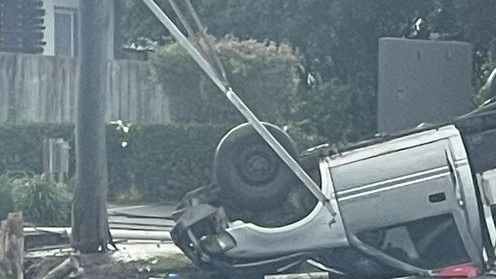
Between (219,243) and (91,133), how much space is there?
1861 millimetres

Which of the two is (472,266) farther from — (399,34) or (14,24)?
(14,24)

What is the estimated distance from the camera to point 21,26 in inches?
1033

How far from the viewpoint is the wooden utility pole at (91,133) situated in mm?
12266

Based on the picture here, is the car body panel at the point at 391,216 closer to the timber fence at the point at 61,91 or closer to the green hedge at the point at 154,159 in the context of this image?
the green hedge at the point at 154,159

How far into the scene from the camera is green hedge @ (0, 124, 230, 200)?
19.6 metres

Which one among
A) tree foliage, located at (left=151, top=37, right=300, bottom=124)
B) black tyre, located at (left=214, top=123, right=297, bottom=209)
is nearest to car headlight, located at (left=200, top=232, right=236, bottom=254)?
black tyre, located at (left=214, top=123, right=297, bottom=209)

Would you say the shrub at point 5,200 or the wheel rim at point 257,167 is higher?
the wheel rim at point 257,167

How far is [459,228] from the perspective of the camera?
11062 mm

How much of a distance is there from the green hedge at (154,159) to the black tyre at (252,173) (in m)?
7.71

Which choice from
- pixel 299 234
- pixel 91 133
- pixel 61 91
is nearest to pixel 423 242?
pixel 299 234

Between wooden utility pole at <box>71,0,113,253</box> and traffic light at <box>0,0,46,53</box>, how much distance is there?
13237 millimetres

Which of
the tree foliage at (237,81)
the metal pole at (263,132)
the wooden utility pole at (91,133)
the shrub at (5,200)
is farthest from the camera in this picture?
the tree foliage at (237,81)

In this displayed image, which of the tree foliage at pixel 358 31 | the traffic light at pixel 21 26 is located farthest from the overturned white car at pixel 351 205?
the traffic light at pixel 21 26

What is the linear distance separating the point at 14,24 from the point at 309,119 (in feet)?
25.2
